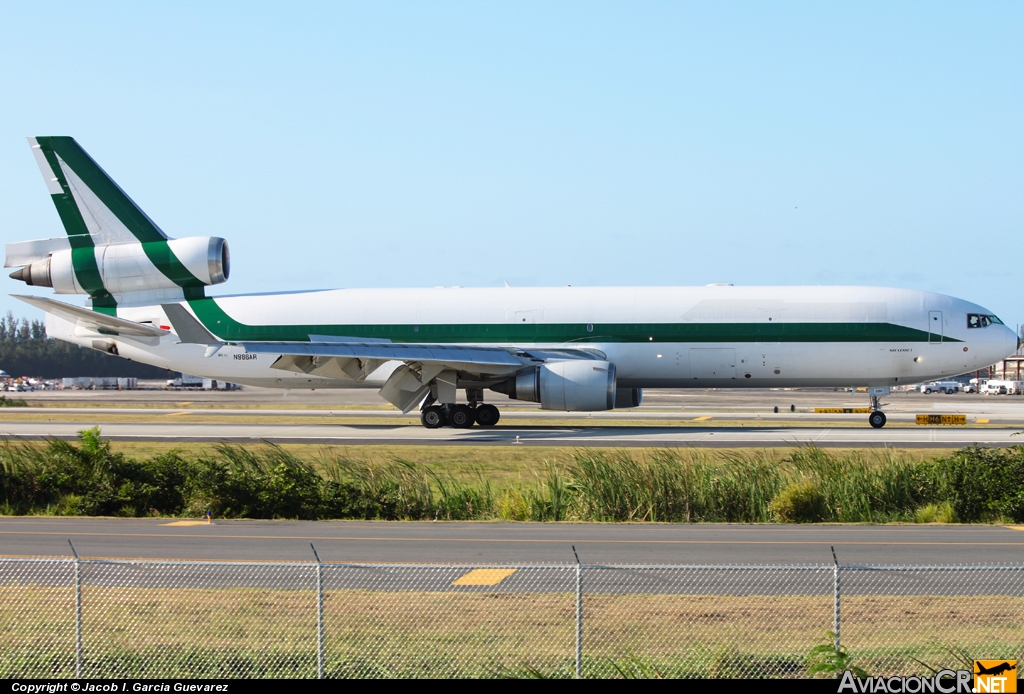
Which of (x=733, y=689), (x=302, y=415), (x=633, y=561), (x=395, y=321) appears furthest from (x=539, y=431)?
(x=733, y=689)

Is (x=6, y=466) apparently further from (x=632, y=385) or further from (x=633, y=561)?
(x=632, y=385)

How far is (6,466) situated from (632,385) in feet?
73.9

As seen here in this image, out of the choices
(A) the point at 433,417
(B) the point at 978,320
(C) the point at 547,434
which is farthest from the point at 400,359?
(B) the point at 978,320

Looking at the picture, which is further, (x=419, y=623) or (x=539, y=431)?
(x=539, y=431)

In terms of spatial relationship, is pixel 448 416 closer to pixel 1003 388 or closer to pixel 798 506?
pixel 798 506

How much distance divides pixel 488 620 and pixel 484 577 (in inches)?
88.1

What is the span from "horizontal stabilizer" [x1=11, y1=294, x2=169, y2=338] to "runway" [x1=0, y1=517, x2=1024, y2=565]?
48.2 ft

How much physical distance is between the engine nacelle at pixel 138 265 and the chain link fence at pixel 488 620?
1007 inches

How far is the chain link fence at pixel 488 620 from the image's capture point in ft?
30.1

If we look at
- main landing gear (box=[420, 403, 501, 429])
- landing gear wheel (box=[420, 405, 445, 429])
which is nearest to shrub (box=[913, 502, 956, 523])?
main landing gear (box=[420, 403, 501, 429])

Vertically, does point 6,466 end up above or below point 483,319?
below

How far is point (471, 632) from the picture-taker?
33.4ft

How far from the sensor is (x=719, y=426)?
3978cm

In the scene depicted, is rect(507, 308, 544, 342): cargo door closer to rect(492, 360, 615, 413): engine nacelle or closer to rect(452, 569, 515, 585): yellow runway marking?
rect(492, 360, 615, 413): engine nacelle
